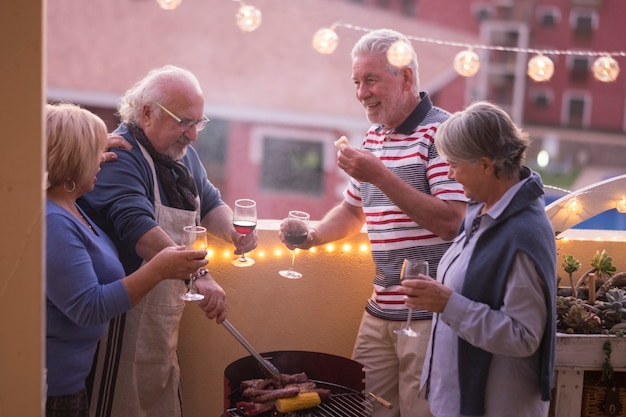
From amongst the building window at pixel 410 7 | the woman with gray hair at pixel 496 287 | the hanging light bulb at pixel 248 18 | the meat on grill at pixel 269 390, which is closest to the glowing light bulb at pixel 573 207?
the woman with gray hair at pixel 496 287

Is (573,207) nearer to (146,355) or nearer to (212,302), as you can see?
(212,302)

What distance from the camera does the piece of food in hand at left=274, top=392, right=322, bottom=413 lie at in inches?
115

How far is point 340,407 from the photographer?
3.04 meters

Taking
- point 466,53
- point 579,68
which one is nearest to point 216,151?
point 579,68

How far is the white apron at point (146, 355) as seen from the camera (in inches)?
125

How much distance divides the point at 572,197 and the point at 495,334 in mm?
1480

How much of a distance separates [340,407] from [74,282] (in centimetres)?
113

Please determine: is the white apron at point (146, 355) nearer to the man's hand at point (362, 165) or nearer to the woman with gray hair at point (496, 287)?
the man's hand at point (362, 165)

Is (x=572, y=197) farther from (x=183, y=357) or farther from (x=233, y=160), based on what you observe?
(x=233, y=160)

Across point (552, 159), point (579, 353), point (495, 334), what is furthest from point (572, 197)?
point (552, 159)

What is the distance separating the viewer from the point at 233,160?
2542cm

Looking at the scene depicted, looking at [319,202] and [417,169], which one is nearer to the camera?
[417,169]

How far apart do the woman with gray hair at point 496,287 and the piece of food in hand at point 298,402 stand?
522 mm

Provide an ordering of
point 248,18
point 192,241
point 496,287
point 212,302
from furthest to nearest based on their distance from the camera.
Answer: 1. point 248,18
2. point 212,302
3. point 192,241
4. point 496,287
